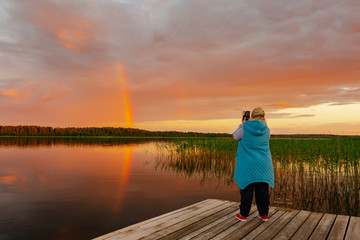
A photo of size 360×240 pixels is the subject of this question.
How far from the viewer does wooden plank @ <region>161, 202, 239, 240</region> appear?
4021 millimetres

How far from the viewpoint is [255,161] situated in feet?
15.2

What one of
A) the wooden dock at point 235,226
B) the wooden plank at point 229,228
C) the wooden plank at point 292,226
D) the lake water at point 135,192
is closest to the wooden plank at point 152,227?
the wooden dock at point 235,226

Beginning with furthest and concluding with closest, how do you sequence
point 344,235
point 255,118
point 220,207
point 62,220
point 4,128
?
point 4,128 < point 62,220 < point 220,207 < point 255,118 < point 344,235

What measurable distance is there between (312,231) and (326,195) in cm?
629

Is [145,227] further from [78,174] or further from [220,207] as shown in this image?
[78,174]

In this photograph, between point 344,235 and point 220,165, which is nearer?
point 344,235

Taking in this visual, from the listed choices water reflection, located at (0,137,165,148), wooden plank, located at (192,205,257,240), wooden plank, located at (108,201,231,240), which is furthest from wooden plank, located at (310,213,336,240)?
water reflection, located at (0,137,165,148)

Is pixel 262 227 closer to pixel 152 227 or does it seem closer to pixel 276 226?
pixel 276 226

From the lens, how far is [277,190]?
10516mm

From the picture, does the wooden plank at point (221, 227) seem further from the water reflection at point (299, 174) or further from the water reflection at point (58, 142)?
the water reflection at point (58, 142)

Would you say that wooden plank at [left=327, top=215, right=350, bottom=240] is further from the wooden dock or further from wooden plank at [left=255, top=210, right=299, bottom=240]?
wooden plank at [left=255, top=210, right=299, bottom=240]

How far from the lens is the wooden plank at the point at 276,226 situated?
4.14 m

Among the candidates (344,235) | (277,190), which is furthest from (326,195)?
(344,235)

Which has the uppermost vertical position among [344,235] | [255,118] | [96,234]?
[255,118]
